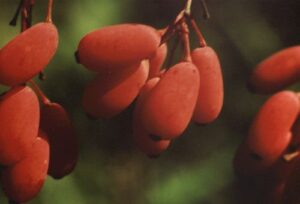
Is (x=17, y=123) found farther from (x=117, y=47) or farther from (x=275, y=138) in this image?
(x=275, y=138)

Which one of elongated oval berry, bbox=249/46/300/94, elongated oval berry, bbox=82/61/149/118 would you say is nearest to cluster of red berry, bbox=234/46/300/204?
elongated oval berry, bbox=249/46/300/94

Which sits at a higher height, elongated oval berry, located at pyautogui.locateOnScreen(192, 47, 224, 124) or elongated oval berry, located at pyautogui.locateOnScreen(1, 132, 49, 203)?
elongated oval berry, located at pyautogui.locateOnScreen(192, 47, 224, 124)

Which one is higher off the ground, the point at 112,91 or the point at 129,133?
the point at 112,91

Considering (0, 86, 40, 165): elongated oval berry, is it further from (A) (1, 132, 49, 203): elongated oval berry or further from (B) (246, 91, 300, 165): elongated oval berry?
(B) (246, 91, 300, 165): elongated oval berry

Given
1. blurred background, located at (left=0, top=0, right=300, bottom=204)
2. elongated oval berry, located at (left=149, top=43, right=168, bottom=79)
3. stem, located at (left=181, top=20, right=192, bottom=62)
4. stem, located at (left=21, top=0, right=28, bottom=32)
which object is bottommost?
blurred background, located at (left=0, top=0, right=300, bottom=204)

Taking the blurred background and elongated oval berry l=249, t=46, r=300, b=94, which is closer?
elongated oval berry l=249, t=46, r=300, b=94

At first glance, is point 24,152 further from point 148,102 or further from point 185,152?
point 185,152

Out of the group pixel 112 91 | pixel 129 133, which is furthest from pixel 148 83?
pixel 129 133

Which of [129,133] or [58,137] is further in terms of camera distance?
[129,133]
